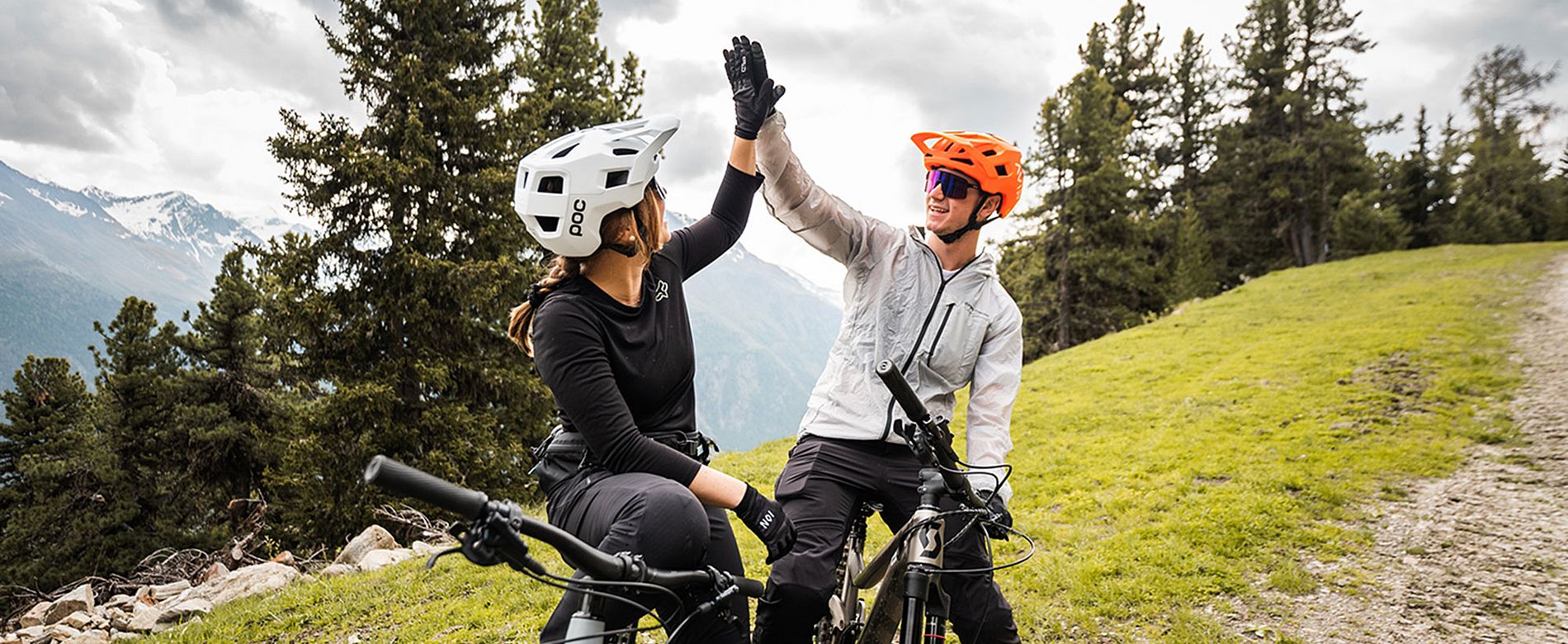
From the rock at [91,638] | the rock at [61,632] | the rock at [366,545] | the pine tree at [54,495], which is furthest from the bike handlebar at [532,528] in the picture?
the pine tree at [54,495]

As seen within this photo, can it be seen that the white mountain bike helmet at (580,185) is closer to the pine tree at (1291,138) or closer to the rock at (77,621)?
the rock at (77,621)

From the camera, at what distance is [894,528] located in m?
3.53

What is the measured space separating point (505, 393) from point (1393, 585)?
14366 millimetres

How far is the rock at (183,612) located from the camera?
7055 mm

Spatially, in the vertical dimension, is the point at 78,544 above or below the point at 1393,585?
below

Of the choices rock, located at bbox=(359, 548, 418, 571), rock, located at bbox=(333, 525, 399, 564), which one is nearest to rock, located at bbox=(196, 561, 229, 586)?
rock, located at bbox=(333, 525, 399, 564)

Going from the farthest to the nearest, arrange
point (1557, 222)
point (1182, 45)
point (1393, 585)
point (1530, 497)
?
1. point (1557, 222)
2. point (1182, 45)
3. point (1530, 497)
4. point (1393, 585)

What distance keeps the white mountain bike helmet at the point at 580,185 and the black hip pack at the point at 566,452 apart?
0.66 meters

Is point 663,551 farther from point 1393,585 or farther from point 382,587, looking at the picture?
point 1393,585

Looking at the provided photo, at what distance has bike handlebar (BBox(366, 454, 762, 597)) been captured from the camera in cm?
133

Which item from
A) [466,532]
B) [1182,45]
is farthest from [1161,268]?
[466,532]

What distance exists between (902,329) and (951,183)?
72 cm

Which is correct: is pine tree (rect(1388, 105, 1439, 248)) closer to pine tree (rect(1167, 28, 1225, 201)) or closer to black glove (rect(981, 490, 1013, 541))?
pine tree (rect(1167, 28, 1225, 201))

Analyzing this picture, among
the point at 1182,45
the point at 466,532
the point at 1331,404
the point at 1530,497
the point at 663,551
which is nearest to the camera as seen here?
the point at 466,532
